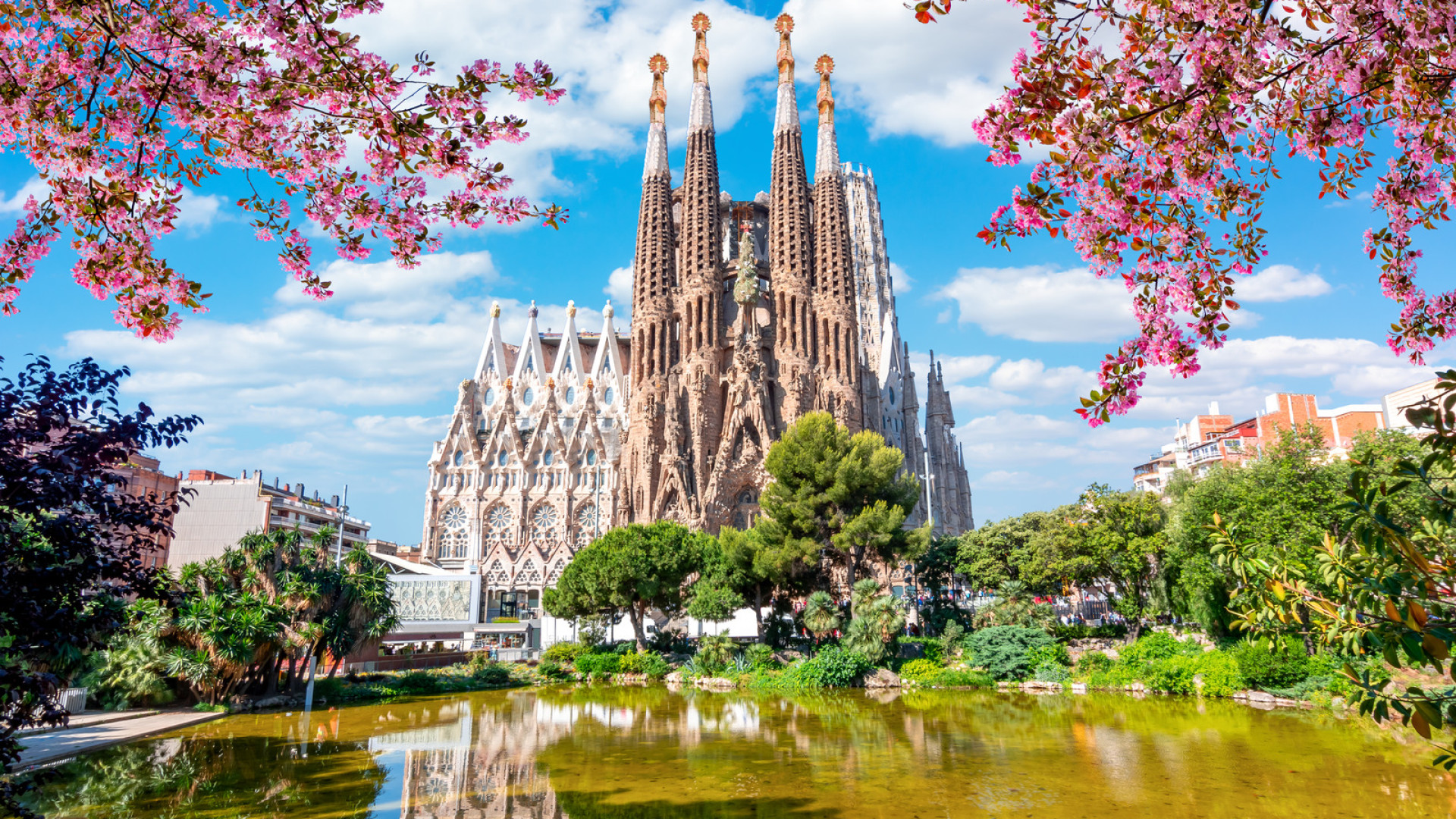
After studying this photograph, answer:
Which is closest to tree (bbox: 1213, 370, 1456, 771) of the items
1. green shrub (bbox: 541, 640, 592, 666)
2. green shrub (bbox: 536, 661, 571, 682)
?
green shrub (bbox: 536, 661, 571, 682)

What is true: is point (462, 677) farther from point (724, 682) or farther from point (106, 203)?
point (106, 203)

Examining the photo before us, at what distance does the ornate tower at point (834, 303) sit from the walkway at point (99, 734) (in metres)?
32.3

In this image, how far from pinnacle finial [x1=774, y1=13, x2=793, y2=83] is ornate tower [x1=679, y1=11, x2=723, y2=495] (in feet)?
17.2

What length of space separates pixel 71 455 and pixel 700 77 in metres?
51.4

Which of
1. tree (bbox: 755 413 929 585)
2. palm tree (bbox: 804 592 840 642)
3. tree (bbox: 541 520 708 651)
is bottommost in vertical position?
palm tree (bbox: 804 592 840 642)

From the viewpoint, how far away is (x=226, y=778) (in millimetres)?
11117

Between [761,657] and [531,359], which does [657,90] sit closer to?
[531,359]

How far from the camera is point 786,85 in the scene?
52094 mm

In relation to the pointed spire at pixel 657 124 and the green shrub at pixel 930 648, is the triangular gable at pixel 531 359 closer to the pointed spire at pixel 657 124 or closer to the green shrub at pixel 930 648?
the pointed spire at pixel 657 124

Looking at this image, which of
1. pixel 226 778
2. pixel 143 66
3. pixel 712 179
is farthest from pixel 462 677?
pixel 712 179

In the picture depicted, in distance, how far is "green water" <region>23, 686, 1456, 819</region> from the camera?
929 cm

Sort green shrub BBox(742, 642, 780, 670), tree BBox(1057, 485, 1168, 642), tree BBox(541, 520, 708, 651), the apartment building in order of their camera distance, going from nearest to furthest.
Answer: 1. green shrub BBox(742, 642, 780, 670)
2. tree BBox(1057, 485, 1168, 642)
3. tree BBox(541, 520, 708, 651)
4. the apartment building

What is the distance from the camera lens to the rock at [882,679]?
23.2 metres

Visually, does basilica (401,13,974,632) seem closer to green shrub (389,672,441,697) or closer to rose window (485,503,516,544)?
rose window (485,503,516,544)
